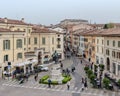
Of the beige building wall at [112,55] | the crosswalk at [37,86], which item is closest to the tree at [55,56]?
the beige building wall at [112,55]

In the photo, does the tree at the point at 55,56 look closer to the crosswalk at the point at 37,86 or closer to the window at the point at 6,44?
the window at the point at 6,44

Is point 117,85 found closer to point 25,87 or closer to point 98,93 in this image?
point 98,93

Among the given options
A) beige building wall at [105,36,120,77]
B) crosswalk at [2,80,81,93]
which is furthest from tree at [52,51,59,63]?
crosswalk at [2,80,81,93]

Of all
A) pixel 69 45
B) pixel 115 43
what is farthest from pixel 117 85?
pixel 69 45

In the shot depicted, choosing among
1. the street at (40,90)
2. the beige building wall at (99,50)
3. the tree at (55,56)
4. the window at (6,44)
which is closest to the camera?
the street at (40,90)

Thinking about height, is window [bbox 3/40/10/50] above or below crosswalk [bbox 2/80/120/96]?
above

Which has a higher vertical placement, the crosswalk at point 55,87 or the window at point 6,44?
the window at point 6,44

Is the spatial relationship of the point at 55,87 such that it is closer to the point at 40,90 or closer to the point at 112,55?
the point at 40,90

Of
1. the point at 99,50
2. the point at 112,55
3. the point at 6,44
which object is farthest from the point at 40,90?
the point at 99,50

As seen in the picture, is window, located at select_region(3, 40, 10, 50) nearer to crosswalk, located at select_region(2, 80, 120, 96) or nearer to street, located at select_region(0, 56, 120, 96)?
crosswalk, located at select_region(2, 80, 120, 96)

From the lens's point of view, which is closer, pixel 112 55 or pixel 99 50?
pixel 112 55

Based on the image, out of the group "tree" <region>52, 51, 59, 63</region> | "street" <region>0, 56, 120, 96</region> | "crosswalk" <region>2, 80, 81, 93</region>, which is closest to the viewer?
"street" <region>0, 56, 120, 96</region>

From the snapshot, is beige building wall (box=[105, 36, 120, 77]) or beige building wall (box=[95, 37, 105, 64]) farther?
beige building wall (box=[95, 37, 105, 64])

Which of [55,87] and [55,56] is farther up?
[55,56]
